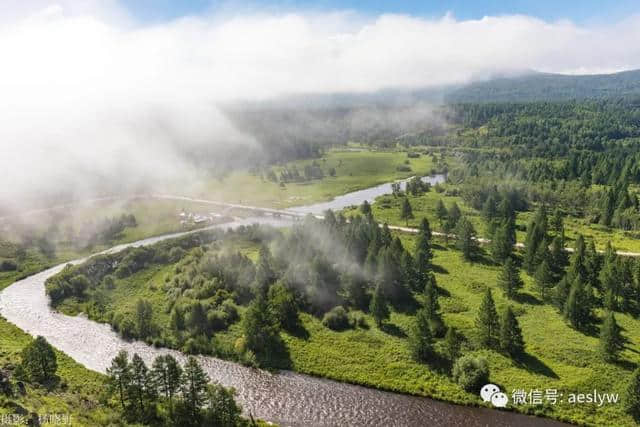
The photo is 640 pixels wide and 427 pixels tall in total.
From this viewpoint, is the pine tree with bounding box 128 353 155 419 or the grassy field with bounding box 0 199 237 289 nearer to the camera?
the pine tree with bounding box 128 353 155 419

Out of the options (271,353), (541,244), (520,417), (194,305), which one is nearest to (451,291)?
(541,244)

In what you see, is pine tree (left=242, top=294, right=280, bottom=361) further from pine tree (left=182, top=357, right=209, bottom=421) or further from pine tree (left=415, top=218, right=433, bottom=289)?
pine tree (left=415, top=218, right=433, bottom=289)

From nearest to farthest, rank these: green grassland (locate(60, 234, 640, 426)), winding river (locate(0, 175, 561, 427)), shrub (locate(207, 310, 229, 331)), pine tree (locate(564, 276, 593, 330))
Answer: winding river (locate(0, 175, 561, 427))
green grassland (locate(60, 234, 640, 426))
pine tree (locate(564, 276, 593, 330))
shrub (locate(207, 310, 229, 331))

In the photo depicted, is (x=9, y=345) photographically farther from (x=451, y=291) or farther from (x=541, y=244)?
(x=541, y=244)

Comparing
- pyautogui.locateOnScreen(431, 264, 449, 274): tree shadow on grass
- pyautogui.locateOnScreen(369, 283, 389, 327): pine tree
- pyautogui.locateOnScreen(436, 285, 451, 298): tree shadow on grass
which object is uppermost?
→ pyautogui.locateOnScreen(369, 283, 389, 327): pine tree

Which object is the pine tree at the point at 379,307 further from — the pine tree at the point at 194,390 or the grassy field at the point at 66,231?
the grassy field at the point at 66,231

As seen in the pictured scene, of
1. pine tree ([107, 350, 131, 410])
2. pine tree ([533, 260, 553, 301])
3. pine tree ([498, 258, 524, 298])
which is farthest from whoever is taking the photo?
pine tree ([498, 258, 524, 298])

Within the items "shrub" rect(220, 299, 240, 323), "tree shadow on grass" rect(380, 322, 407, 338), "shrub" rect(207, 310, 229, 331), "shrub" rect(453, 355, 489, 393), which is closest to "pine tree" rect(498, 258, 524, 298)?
"tree shadow on grass" rect(380, 322, 407, 338)

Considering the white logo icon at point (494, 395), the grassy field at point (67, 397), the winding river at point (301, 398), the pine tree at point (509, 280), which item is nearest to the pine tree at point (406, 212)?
the pine tree at point (509, 280)

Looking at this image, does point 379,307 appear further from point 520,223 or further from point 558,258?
point 520,223
